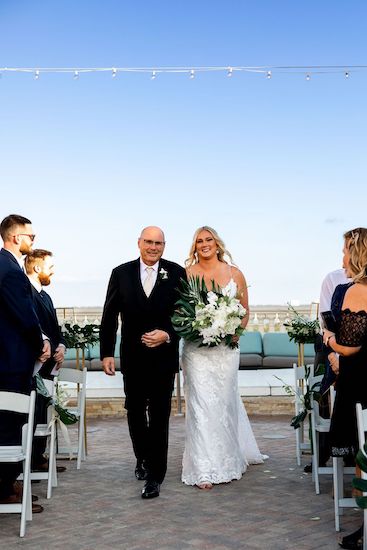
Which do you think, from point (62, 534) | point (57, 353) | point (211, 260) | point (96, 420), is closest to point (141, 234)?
point (211, 260)

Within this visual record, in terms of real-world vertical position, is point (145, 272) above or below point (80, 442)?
above

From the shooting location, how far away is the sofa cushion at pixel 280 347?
13867 millimetres

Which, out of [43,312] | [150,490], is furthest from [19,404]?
[43,312]

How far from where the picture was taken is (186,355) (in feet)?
22.0

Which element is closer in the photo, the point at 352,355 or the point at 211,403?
the point at 352,355

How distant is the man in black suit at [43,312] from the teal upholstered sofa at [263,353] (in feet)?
21.4

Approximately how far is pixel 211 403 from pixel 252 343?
7555mm

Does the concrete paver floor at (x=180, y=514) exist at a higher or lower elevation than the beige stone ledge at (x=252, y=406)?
lower

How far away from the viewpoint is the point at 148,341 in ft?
20.0

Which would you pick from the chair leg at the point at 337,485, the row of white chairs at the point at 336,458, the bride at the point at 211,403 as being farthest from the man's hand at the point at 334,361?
the bride at the point at 211,403

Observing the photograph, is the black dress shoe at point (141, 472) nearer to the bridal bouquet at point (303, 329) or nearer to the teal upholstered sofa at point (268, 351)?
the bridal bouquet at point (303, 329)

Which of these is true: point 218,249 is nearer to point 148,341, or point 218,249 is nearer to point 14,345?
point 148,341

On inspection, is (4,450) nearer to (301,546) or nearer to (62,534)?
(62,534)

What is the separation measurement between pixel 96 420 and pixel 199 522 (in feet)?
20.3
